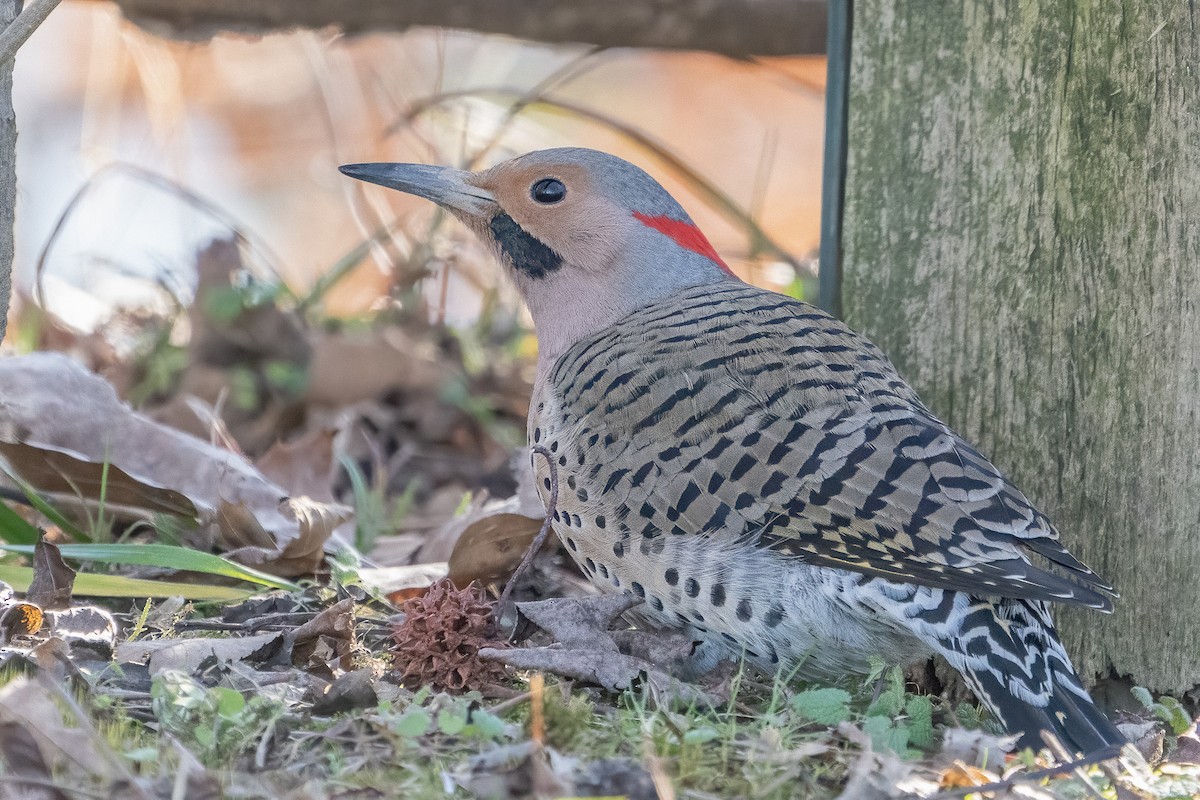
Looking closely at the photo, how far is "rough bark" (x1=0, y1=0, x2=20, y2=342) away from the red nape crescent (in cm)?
191

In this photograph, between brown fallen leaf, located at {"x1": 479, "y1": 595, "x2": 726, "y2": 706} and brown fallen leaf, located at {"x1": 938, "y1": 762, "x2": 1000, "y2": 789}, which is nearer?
brown fallen leaf, located at {"x1": 938, "y1": 762, "x2": 1000, "y2": 789}

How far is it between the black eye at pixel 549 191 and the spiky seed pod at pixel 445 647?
1.56 metres

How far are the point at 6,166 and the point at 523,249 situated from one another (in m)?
1.63

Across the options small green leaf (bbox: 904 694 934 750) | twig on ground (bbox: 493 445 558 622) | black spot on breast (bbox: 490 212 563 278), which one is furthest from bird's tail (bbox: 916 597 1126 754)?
black spot on breast (bbox: 490 212 563 278)

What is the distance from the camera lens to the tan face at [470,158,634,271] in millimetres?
4199

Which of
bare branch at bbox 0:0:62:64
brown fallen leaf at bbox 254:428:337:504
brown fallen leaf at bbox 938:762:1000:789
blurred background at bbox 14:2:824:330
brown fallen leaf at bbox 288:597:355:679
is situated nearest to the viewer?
brown fallen leaf at bbox 938:762:1000:789

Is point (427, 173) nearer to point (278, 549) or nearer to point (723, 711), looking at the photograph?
point (278, 549)

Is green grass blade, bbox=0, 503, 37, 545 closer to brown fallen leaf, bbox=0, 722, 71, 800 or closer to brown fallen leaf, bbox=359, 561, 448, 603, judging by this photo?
brown fallen leaf, bbox=359, 561, 448, 603

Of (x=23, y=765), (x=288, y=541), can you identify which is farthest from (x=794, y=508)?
(x=23, y=765)

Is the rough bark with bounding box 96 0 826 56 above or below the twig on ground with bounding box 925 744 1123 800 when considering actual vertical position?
above

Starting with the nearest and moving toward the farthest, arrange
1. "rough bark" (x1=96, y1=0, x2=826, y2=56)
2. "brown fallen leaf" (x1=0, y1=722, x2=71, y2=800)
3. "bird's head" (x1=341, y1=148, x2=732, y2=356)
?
"brown fallen leaf" (x1=0, y1=722, x2=71, y2=800)
"bird's head" (x1=341, y1=148, x2=732, y2=356)
"rough bark" (x1=96, y1=0, x2=826, y2=56)

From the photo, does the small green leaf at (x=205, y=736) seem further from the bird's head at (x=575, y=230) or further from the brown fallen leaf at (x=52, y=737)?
the bird's head at (x=575, y=230)

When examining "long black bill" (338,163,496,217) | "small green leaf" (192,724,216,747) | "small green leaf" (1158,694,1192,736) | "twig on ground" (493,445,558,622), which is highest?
"long black bill" (338,163,496,217)

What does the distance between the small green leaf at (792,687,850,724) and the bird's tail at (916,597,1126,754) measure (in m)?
0.32
